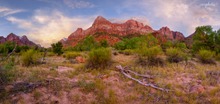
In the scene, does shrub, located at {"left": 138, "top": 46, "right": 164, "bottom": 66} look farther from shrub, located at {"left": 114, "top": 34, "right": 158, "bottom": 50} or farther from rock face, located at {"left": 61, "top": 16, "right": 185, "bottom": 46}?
rock face, located at {"left": 61, "top": 16, "right": 185, "bottom": 46}

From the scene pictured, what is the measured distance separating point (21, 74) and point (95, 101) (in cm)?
393

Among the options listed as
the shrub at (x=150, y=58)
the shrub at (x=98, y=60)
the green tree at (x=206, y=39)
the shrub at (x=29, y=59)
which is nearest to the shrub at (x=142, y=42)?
the shrub at (x=150, y=58)

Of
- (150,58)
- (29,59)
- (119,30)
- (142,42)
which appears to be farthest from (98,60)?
(119,30)

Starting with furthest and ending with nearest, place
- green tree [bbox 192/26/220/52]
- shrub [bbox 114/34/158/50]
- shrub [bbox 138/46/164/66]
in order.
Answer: shrub [bbox 114/34/158/50] < green tree [bbox 192/26/220/52] < shrub [bbox 138/46/164/66]

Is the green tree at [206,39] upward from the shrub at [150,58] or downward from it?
upward

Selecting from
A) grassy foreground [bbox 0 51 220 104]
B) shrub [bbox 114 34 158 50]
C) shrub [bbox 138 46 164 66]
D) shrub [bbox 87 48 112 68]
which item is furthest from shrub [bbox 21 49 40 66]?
shrub [bbox 114 34 158 50]

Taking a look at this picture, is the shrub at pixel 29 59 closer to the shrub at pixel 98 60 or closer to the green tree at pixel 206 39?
the shrub at pixel 98 60

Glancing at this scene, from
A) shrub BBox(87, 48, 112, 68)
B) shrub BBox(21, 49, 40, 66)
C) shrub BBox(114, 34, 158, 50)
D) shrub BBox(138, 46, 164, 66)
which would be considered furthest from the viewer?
shrub BBox(114, 34, 158, 50)

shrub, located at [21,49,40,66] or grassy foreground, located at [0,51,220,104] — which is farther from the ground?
shrub, located at [21,49,40,66]

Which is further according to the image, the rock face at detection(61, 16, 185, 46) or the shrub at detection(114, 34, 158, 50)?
the rock face at detection(61, 16, 185, 46)

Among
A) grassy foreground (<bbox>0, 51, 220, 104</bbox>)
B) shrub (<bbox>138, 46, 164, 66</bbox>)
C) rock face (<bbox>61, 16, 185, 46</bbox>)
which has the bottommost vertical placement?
grassy foreground (<bbox>0, 51, 220, 104</bbox>)

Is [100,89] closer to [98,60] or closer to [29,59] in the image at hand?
[98,60]

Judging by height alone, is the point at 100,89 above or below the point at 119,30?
below

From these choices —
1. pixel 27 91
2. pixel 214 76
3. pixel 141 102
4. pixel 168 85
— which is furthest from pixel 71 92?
pixel 214 76
